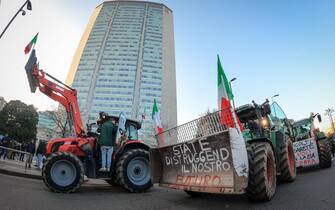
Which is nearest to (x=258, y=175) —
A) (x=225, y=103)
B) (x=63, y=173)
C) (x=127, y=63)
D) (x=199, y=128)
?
(x=199, y=128)

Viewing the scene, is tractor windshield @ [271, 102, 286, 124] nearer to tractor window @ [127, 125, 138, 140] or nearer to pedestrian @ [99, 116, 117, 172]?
tractor window @ [127, 125, 138, 140]

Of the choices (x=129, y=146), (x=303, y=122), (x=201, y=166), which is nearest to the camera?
(x=201, y=166)

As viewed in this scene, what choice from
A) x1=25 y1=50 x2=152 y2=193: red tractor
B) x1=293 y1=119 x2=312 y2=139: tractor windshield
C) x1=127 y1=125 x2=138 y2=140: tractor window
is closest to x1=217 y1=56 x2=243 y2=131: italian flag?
x1=25 y1=50 x2=152 y2=193: red tractor

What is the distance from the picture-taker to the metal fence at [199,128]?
5.00 metres

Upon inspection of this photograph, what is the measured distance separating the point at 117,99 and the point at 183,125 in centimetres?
12053

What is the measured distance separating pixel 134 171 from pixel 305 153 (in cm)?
689

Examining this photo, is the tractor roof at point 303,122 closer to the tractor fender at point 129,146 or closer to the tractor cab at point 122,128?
the tractor cab at point 122,128

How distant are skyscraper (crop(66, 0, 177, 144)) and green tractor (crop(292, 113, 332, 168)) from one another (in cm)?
9849

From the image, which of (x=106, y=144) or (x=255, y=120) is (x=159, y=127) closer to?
(x=106, y=144)

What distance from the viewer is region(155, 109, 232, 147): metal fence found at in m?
5.00

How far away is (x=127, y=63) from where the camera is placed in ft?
443

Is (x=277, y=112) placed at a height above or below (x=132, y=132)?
above

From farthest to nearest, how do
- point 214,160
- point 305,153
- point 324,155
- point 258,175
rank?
1. point 324,155
2. point 305,153
3. point 214,160
4. point 258,175

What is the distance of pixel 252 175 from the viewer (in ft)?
16.1
